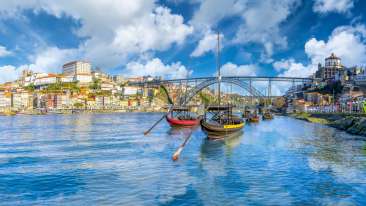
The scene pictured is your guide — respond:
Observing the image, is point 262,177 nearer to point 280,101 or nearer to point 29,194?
point 29,194

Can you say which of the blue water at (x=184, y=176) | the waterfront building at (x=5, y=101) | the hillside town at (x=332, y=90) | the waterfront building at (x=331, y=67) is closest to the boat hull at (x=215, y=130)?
the blue water at (x=184, y=176)

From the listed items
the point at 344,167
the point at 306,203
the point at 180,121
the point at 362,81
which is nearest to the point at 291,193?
the point at 306,203

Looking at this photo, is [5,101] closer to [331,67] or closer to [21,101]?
[21,101]

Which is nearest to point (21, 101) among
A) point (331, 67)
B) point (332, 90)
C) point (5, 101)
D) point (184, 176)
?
point (5, 101)

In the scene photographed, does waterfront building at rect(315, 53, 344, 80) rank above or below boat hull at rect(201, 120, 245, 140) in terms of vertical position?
above

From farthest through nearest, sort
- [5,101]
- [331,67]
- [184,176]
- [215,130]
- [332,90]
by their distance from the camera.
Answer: [5,101]
[331,67]
[332,90]
[215,130]
[184,176]

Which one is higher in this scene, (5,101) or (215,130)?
(5,101)

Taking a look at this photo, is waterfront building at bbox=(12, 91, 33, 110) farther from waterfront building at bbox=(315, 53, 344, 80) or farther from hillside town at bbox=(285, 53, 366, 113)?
waterfront building at bbox=(315, 53, 344, 80)

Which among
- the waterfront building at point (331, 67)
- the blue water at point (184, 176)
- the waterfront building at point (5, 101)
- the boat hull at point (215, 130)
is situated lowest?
the blue water at point (184, 176)

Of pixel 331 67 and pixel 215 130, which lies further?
pixel 331 67

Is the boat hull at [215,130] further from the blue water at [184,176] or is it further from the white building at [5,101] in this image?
the white building at [5,101]

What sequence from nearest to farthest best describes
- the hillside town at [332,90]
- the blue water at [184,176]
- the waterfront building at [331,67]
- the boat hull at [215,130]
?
1. the blue water at [184,176]
2. the boat hull at [215,130]
3. the hillside town at [332,90]
4. the waterfront building at [331,67]

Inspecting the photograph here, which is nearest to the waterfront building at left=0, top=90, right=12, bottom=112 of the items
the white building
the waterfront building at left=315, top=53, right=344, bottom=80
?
the white building

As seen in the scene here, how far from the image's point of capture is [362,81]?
136750 mm
